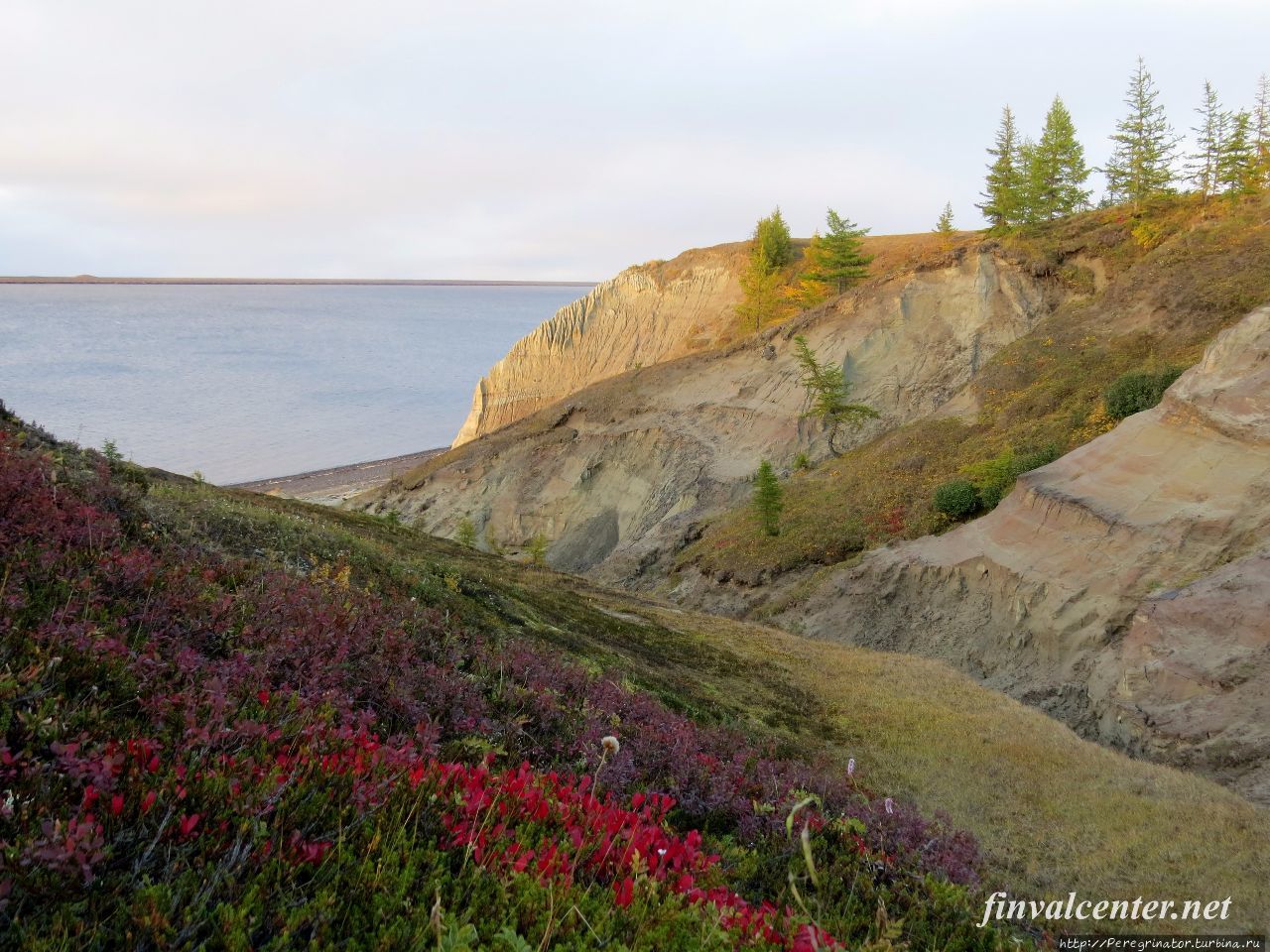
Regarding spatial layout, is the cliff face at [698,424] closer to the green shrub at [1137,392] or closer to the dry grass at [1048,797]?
the green shrub at [1137,392]

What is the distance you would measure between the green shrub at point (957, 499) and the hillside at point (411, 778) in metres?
12.2

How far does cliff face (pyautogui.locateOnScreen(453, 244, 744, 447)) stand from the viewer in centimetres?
7144

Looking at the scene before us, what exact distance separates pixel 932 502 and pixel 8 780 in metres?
25.1

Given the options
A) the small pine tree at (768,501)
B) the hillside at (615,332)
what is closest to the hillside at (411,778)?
the small pine tree at (768,501)

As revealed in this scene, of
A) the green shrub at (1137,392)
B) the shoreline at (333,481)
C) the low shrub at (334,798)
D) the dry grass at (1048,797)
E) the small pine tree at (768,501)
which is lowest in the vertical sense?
the shoreline at (333,481)

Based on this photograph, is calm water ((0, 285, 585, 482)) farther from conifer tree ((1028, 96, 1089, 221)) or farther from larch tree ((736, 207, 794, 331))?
conifer tree ((1028, 96, 1089, 221))

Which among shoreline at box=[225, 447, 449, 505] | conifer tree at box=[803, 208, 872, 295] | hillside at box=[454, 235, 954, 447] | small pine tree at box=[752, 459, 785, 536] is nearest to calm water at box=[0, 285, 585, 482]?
Answer: shoreline at box=[225, 447, 449, 505]

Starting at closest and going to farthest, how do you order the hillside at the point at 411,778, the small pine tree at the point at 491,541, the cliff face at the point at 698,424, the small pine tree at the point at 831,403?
the hillside at the point at 411,778
the small pine tree at the point at 831,403
the cliff face at the point at 698,424
the small pine tree at the point at 491,541

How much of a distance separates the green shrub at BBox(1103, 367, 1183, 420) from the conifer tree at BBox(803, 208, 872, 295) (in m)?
35.6

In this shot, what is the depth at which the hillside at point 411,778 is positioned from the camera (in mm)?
2842

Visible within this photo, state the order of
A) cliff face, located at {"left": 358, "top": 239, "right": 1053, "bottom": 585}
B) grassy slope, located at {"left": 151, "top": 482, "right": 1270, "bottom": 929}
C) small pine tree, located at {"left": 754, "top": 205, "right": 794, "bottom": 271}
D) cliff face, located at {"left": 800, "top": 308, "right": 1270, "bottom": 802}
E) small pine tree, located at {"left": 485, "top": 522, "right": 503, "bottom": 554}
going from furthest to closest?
small pine tree, located at {"left": 754, "top": 205, "right": 794, "bottom": 271} < small pine tree, located at {"left": 485, "top": 522, "right": 503, "bottom": 554} < cliff face, located at {"left": 358, "top": 239, "right": 1053, "bottom": 585} < cliff face, located at {"left": 800, "top": 308, "right": 1270, "bottom": 802} < grassy slope, located at {"left": 151, "top": 482, "right": 1270, "bottom": 929}

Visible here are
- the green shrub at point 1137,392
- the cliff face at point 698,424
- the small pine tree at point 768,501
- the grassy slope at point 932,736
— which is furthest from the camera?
the cliff face at point 698,424

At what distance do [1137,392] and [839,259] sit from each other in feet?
123

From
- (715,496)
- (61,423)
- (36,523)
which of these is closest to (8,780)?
(36,523)
